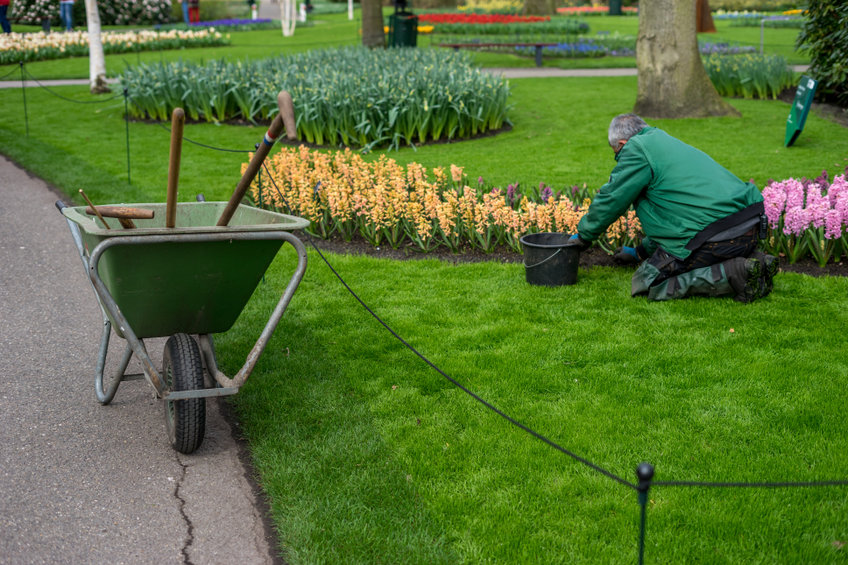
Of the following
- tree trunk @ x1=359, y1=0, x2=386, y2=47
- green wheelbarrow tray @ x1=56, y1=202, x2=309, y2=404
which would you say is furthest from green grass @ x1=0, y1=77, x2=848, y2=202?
green wheelbarrow tray @ x1=56, y1=202, x2=309, y2=404

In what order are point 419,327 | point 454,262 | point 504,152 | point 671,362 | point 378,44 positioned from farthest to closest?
point 378,44
point 504,152
point 454,262
point 419,327
point 671,362

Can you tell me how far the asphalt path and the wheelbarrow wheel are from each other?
0.12m

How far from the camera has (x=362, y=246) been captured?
6.55 m

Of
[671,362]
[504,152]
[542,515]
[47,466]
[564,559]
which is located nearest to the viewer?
[564,559]

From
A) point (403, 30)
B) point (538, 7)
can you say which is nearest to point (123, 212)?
point (403, 30)

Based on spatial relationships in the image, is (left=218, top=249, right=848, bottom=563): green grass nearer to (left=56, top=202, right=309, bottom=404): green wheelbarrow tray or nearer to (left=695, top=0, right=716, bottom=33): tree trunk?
(left=56, top=202, right=309, bottom=404): green wheelbarrow tray

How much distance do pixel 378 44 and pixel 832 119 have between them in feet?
30.3

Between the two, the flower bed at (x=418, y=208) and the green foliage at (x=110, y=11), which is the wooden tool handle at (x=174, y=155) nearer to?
the flower bed at (x=418, y=208)

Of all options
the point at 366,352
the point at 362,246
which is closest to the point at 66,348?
the point at 366,352

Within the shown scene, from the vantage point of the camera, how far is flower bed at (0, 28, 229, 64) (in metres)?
20.1

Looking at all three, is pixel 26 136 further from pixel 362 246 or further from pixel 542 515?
pixel 542 515

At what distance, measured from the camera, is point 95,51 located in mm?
14195

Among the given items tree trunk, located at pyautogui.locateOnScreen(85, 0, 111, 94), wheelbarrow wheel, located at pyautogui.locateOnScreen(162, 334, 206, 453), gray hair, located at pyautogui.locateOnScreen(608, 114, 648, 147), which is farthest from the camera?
tree trunk, located at pyautogui.locateOnScreen(85, 0, 111, 94)

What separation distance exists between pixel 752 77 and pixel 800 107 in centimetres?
441
